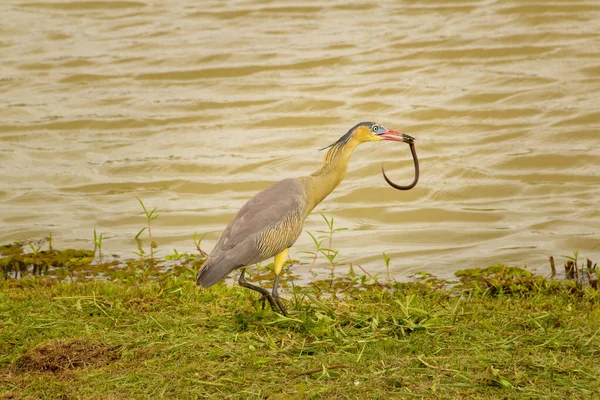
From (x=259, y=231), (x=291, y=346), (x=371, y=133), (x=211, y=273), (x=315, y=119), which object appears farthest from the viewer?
(x=315, y=119)

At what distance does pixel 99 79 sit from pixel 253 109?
3465mm

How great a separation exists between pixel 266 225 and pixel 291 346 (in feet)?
2.67

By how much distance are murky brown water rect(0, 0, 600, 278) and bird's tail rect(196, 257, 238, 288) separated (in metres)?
2.80

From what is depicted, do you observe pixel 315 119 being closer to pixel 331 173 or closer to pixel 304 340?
pixel 331 173

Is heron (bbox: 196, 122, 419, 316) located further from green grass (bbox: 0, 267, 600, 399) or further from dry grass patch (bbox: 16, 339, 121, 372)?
dry grass patch (bbox: 16, 339, 121, 372)

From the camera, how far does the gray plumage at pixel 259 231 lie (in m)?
5.64

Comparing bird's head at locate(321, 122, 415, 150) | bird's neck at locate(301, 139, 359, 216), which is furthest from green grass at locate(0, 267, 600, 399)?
bird's head at locate(321, 122, 415, 150)

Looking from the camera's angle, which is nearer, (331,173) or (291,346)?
(291,346)

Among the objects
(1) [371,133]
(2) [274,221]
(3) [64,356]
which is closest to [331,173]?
(1) [371,133]

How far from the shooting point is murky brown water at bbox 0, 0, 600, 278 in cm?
1005

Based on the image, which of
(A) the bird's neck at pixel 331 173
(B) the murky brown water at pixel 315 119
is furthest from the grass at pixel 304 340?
(B) the murky brown water at pixel 315 119

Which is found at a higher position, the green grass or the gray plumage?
the gray plumage

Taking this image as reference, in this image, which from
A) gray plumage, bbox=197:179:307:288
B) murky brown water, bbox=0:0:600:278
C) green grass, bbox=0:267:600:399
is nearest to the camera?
green grass, bbox=0:267:600:399

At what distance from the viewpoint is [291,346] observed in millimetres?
5324
